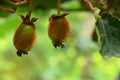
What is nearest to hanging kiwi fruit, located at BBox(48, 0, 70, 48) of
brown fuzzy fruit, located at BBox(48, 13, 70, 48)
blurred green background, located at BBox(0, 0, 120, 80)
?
brown fuzzy fruit, located at BBox(48, 13, 70, 48)

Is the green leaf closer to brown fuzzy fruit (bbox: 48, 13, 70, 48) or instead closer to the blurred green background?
brown fuzzy fruit (bbox: 48, 13, 70, 48)

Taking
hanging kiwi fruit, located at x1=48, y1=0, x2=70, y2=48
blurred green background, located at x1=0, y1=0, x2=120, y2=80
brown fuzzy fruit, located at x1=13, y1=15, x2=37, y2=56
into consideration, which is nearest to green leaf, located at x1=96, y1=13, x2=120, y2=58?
hanging kiwi fruit, located at x1=48, y1=0, x2=70, y2=48

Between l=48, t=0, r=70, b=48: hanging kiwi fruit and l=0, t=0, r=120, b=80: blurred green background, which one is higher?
l=48, t=0, r=70, b=48: hanging kiwi fruit

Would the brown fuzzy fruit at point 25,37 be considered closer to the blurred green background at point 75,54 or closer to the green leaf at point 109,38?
the green leaf at point 109,38

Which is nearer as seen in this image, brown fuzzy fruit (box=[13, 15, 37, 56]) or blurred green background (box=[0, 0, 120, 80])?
brown fuzzy fruit (box=[13, 15, 37, 56])

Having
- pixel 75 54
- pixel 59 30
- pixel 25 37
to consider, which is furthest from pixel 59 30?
pixel 75 54

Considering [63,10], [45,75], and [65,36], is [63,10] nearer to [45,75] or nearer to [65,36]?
[45,75]
